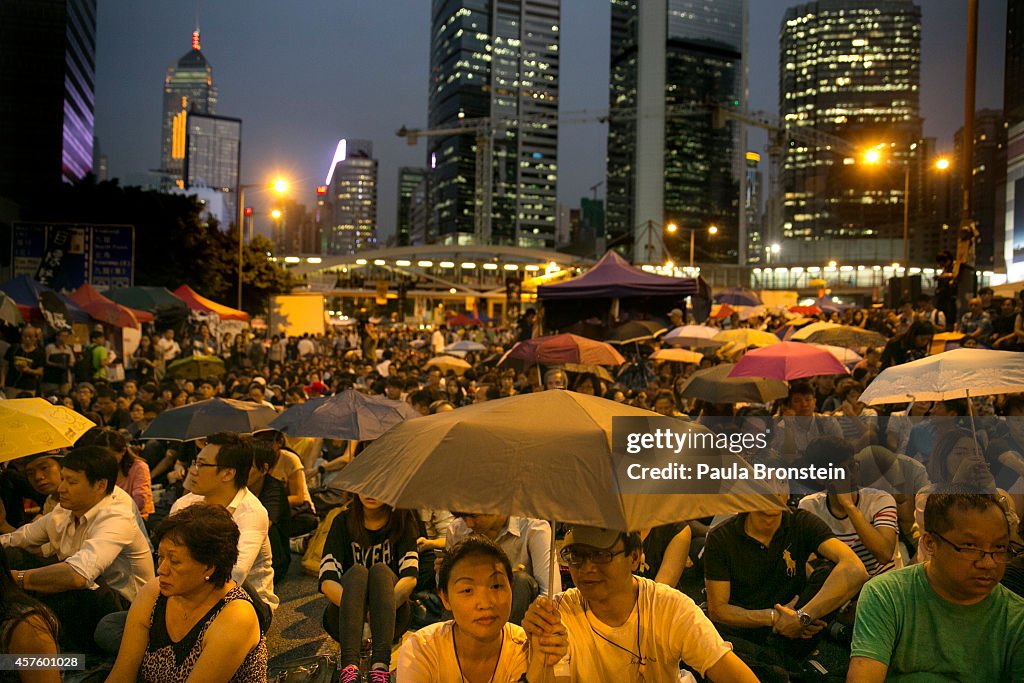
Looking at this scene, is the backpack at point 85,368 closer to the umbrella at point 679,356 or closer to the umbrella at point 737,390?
the umbrella at point 679,356

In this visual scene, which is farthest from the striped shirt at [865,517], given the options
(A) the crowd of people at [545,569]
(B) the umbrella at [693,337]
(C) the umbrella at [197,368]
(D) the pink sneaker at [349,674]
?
(C) the umbrella at [197,368]

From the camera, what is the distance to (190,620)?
11.2 ft

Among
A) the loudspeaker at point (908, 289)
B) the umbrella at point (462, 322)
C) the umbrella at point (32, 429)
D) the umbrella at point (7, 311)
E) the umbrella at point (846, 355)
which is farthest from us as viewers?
the umbrella at point (462, 322)

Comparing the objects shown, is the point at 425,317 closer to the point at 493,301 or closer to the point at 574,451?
the point at 493,301

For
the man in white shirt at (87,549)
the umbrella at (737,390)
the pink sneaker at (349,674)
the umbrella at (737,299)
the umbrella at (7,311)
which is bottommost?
the pink sneaker at (349,674)

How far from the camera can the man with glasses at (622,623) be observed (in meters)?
3.18

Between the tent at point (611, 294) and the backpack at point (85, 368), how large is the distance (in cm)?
848

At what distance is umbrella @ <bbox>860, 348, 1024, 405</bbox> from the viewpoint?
5.71 metres

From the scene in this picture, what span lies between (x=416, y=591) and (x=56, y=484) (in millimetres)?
2578

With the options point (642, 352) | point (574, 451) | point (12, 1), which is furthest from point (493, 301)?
point (574, 451)

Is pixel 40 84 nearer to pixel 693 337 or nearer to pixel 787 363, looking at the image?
pixel 693 337

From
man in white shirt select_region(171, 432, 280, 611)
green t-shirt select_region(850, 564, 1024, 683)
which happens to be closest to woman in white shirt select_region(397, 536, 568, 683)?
green t-shirt select_region(850, 564, 1024, 683)

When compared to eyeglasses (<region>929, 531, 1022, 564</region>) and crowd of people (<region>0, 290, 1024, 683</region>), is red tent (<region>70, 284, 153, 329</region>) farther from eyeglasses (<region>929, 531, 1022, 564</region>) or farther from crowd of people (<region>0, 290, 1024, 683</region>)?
eyeglasses (<region>929, 531, 1022, 564</region>)

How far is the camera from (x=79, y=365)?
15406 mm
